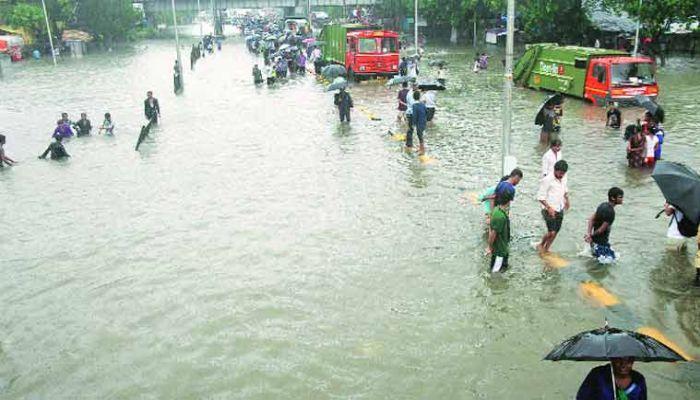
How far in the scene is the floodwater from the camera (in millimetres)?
6934

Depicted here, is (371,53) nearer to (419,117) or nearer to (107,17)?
(419,117)

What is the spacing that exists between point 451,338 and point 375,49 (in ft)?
85.4

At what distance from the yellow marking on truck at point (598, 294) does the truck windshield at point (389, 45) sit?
81.7ft

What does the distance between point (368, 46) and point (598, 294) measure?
25.2m

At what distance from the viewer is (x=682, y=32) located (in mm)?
42000

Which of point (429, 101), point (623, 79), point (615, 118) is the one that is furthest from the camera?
point (623, 79)

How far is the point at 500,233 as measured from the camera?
8.48m

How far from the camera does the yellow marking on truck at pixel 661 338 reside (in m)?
6.91

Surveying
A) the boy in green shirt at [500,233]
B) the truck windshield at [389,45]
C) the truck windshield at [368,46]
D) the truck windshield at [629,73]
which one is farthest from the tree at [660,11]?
the boy in green shirt at [500,233]

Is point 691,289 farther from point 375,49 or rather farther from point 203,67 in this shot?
point 203,67

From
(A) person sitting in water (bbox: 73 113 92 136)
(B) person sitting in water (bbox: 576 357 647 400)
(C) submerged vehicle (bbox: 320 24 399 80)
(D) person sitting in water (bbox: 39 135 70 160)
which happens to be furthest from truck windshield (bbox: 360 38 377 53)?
(B) person sitting in water (bbox: 576 357 647 400)

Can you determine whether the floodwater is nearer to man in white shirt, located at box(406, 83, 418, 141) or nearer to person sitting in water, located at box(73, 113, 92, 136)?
man in white shirt, located at box(406, 83, 418, 141)

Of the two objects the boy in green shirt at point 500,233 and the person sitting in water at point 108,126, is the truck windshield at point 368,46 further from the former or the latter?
the boy in green shirt at point 500,233

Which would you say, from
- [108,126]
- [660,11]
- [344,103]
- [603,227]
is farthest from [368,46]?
[603,227]
